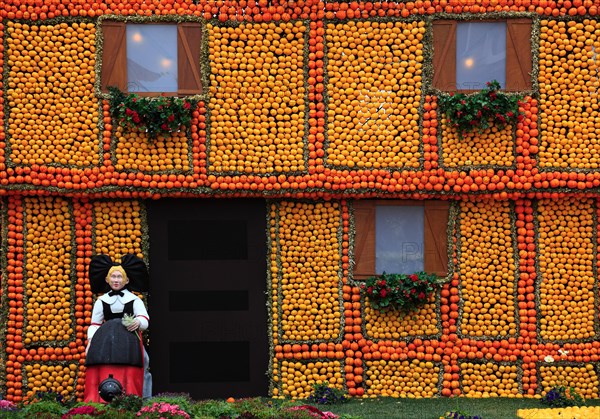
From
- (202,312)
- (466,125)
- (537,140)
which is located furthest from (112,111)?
(537,140)

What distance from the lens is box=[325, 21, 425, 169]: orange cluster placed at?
12.8 m

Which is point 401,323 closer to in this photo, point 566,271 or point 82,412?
point 566,271

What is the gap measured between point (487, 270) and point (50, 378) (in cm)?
659

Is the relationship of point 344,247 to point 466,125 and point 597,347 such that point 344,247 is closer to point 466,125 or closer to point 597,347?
point 466,125

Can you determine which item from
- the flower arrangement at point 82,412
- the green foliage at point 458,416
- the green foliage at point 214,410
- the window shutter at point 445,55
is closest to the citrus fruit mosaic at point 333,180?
the window shutter at point 445,55

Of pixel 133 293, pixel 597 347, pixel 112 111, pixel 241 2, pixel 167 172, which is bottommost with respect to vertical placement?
pixel 597 347

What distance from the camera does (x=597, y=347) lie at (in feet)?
42.1

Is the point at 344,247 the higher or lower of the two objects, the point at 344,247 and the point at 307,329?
the higher

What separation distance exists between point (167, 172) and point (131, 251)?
4.28 feet

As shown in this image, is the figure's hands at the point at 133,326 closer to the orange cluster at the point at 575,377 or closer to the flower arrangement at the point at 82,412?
the flower arrangement at the point at 82,412

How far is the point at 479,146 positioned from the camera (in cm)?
1277

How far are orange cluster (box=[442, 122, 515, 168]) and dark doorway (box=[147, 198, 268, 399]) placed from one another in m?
2.89

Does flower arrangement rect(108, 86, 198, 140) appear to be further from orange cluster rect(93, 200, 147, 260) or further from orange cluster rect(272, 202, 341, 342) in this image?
orange cluster rect(272, 202, 341, 342)

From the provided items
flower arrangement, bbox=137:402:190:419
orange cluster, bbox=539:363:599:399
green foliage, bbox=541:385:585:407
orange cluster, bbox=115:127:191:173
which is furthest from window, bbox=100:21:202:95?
green foliage, bbox=541:385:585:407
